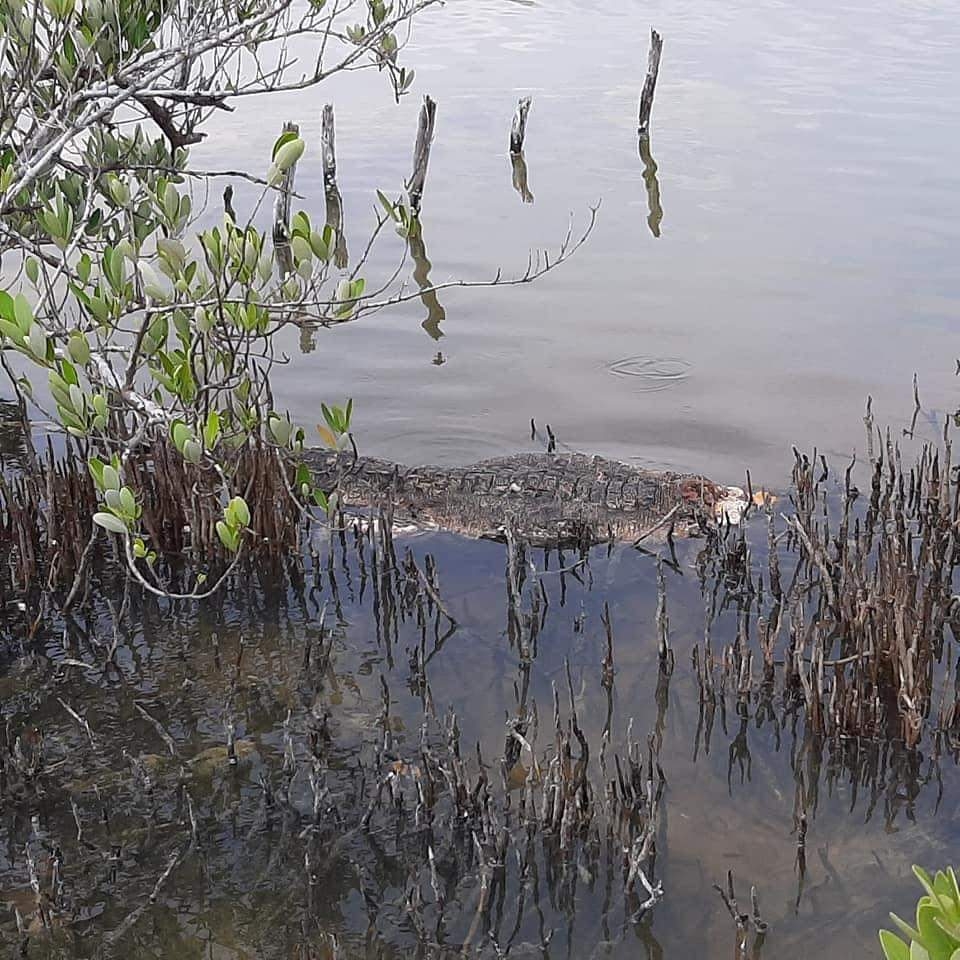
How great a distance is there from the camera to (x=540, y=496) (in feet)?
16.6

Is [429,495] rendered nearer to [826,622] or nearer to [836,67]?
[826,622]

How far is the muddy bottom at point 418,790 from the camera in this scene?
9.04 ft

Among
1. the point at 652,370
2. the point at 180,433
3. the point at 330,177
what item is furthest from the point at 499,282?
the point at 330,177

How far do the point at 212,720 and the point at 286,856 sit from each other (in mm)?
716

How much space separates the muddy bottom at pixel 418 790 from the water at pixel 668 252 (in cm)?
228

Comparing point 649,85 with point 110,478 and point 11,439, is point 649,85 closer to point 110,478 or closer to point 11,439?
point 11,439

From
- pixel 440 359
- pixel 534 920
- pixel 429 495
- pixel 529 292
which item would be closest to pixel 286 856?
pixel 534 920

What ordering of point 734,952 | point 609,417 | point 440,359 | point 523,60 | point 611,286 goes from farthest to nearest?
1. point 523,60
2. point 611,286
3. point 440,359
4. point 609,417
5. point 734,952

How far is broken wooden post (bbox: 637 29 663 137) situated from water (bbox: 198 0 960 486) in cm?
25

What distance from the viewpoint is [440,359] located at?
7.84 meters

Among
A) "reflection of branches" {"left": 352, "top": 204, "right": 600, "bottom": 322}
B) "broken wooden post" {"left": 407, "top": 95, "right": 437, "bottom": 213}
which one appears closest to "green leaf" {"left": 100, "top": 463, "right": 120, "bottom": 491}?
"reflection of branches" {"left": 352, "top": 204, "right": 600, "bottom": 322}

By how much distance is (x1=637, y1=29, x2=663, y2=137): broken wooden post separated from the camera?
43.2 ft

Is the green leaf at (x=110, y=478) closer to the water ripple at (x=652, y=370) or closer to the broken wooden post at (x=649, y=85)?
the water ripple at (x=652, y=370)

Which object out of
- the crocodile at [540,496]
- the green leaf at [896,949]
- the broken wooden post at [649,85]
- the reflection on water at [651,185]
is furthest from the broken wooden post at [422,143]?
the green leaf at [896,949]
